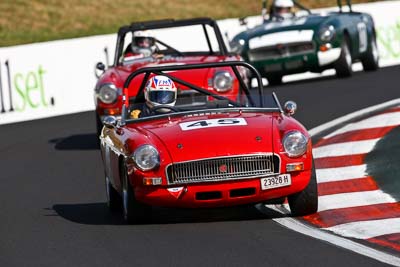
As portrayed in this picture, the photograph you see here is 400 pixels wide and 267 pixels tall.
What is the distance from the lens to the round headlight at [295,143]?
9766 millimetres

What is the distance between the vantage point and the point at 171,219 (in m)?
10.3

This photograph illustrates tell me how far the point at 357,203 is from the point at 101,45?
43.0ft

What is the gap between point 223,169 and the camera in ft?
31.6

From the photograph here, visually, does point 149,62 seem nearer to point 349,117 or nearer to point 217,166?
point 349,117

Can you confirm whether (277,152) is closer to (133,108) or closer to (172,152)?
(172,152)

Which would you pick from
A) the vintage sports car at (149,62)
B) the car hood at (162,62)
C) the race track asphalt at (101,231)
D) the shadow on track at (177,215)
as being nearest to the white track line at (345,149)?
the vintage sports car at (149,62)

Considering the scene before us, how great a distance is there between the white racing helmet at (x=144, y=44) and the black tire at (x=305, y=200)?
747cm

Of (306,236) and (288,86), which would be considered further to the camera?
(288,86)

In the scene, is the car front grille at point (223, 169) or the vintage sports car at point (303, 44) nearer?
the car front grille at point (223, 169)

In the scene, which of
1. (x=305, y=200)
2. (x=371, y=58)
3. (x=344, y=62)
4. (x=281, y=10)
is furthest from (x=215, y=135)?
(x=371, y=58)

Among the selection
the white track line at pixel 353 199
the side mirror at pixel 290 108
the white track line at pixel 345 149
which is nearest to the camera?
the white track line at pixel 353 199

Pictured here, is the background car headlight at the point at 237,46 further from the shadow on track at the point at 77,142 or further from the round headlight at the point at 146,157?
the round headlight at the point at 146,157

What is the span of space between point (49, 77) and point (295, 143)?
12.7 m

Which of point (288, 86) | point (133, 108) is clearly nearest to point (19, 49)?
point (288, 86)
